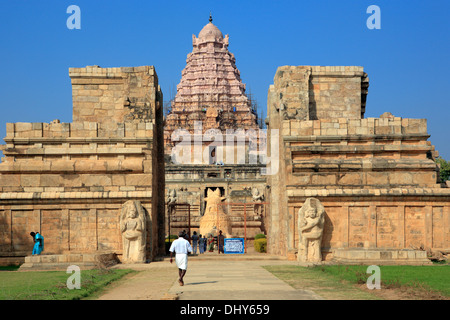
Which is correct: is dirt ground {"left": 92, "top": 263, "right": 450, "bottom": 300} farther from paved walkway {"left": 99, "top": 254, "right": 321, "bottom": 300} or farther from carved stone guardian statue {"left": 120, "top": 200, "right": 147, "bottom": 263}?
carved stone guardian statue {"left": 120, "top": 200, "right": 147, "bottom": 263}

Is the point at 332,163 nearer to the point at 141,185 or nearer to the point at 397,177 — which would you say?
the point at 397,177

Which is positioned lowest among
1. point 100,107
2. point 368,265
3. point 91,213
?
point 368,265

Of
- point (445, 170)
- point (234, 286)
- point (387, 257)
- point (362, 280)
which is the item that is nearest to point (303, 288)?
point (234, 286)

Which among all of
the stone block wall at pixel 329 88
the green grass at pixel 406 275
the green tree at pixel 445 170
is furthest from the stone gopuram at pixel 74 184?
the green tree at pixel 445 170

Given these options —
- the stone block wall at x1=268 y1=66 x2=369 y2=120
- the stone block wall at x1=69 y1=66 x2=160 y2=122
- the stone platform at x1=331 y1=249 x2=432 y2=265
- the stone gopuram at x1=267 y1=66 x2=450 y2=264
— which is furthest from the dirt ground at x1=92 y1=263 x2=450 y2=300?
the stone block wall at x1=268 y1=66 x2=369 y2=120

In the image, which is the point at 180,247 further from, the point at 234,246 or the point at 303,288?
the point at 234,246

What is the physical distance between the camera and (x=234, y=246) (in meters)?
27.0

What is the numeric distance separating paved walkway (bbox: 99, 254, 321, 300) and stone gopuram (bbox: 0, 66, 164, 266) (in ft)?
8.68

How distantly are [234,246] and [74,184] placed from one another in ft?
27.2

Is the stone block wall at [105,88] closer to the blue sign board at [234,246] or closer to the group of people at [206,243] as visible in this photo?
the blue sign board at [234,246]

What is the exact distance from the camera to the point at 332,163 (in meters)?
21.7
